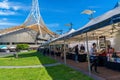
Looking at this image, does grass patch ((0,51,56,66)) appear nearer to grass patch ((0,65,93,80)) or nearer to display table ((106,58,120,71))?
grass patch ((0,65,93,80))

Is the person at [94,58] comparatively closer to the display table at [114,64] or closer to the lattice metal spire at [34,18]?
the display table at [114,64]

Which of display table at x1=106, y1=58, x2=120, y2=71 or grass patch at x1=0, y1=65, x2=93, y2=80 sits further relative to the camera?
display table at x1=106, y1=58, x2=120, y2=71

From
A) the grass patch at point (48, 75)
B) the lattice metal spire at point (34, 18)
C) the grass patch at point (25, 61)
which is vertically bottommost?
the grass patch at point (48, 75)

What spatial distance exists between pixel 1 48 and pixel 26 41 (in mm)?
20385

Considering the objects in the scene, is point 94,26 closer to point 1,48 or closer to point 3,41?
point 1,48

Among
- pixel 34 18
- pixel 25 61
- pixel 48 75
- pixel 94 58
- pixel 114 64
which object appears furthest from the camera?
pixel 34 18

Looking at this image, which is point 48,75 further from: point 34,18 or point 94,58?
point 34,18

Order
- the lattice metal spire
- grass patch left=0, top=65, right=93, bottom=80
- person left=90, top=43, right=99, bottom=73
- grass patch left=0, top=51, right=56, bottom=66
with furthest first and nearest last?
the lattice metal spire
grass patch left=0, top=51, right=56, bottom=66
person left=90, top=43, right=99, bottom=73
grass patch left=0, top=65, right=93, bottom=80

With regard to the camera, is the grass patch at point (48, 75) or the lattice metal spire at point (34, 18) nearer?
the grass patch at point (48, 75)

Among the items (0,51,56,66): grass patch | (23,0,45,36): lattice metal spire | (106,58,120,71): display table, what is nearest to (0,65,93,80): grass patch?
(106,58,120,71): display table

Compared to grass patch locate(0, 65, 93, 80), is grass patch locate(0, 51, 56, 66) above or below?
above

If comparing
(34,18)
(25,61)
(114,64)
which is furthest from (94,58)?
(34,18)

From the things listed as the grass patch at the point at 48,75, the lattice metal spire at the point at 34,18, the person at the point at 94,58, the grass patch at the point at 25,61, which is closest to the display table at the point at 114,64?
the person at the point at 94,58

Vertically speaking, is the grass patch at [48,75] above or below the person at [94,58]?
below
